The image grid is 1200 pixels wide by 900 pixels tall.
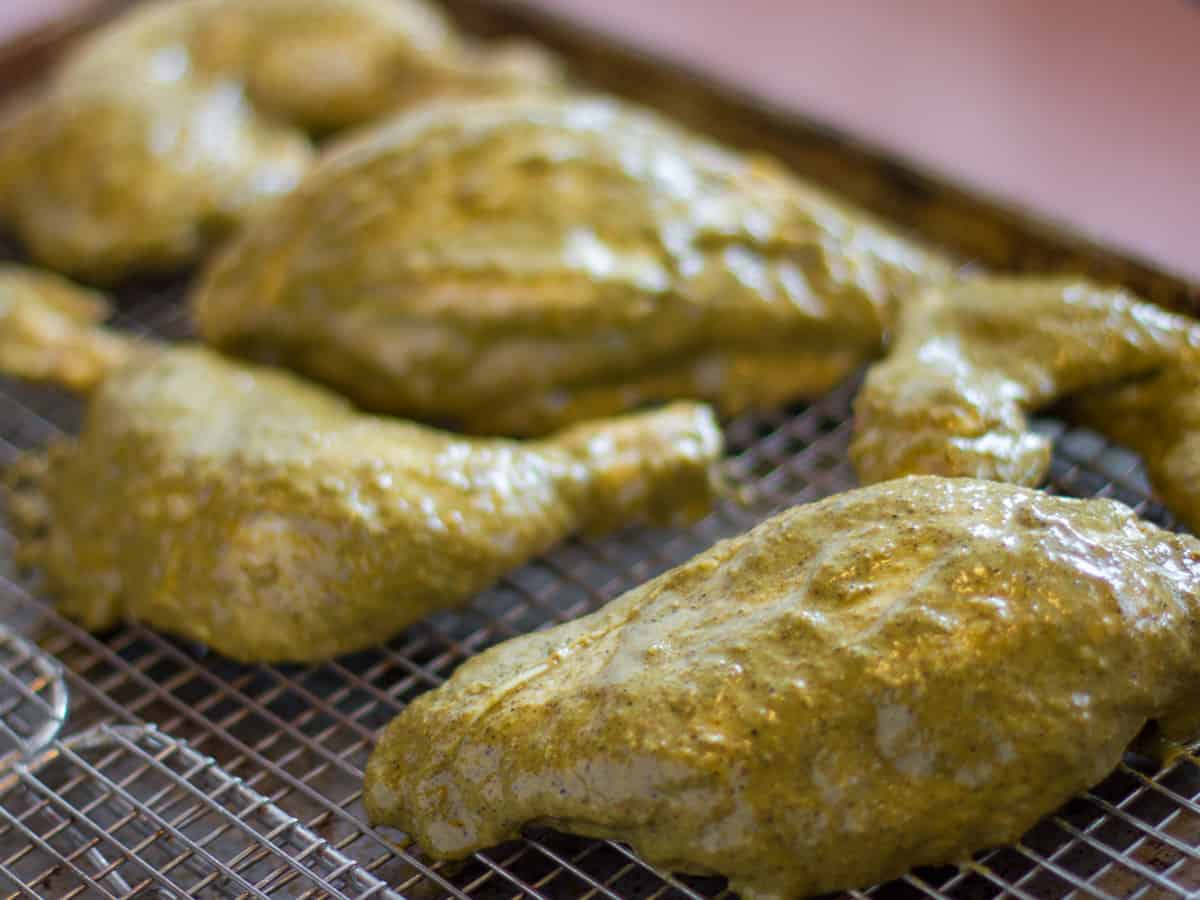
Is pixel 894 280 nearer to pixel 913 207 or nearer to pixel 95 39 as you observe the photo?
pixel 913 207

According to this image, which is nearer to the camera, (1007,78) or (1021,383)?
(1021,383)

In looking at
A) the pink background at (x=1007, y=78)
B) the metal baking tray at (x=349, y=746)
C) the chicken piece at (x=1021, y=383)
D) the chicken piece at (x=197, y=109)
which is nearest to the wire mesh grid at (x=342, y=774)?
the metal baking tray at (x=349, y=746)

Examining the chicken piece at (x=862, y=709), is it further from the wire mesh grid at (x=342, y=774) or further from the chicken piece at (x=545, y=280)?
the chicken piece at (x=545, y=280)

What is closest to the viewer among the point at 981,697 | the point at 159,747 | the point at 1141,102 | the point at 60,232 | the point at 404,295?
the point at 981,697

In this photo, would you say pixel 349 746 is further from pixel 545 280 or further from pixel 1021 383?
pixel 1021 383

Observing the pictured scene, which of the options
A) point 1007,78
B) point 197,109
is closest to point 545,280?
point 197,109

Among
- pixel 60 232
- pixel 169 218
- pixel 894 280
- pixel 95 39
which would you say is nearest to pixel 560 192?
pixel 894 280
